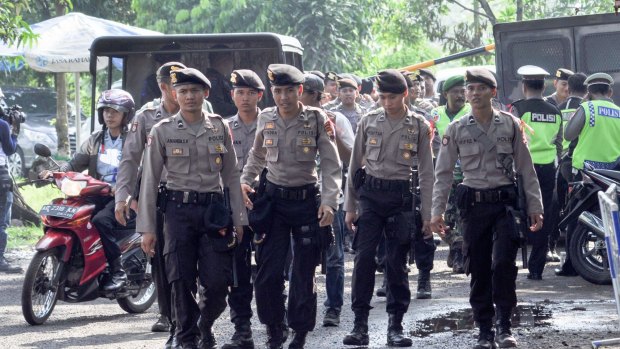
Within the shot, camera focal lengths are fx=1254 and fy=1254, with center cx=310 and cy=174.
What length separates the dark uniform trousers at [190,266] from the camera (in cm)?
771

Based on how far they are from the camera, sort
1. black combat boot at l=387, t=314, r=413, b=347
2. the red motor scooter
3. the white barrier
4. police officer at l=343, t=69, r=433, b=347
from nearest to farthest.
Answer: the white barrier
black combat boot at l=387, t=314, r=413, b=347
police officer at l=343, t=69, r=433, b=347
the red motor scooter

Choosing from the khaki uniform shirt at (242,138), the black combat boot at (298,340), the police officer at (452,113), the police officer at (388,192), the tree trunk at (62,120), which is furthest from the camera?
the tree trunk at (62,120)

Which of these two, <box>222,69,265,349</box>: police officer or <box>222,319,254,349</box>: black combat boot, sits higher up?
<box>222,69,265,349</box>: police officer

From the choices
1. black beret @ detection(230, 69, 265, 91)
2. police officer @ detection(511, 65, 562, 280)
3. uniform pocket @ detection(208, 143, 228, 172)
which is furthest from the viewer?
police officer @ detection(511, 65, 562, 280)

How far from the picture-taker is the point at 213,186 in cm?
782

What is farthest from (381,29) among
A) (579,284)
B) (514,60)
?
(579,284)

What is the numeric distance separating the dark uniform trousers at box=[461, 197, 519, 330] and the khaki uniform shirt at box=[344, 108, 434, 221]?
0.42 meters

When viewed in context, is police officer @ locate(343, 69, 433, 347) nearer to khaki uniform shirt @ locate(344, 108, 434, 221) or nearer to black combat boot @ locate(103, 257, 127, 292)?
khaki uniform shirt @ locate(344, 108, 434, 221)

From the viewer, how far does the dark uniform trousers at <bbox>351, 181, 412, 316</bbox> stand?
841 cm

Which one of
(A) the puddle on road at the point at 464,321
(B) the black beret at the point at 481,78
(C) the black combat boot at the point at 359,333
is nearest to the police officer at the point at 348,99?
(A) the puddle on road at the point at 464,321

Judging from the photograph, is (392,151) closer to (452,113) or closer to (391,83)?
(391,83)

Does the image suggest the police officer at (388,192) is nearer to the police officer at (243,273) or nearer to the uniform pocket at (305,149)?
the uniform pocket at (305,149)

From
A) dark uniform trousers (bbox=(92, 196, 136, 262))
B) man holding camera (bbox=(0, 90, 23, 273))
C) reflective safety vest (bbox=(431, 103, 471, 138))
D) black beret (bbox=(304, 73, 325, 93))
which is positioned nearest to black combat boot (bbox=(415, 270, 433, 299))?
reflective safety vest (bbox=(431, 103, 471, 138))

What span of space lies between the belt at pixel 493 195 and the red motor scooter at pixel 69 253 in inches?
120
